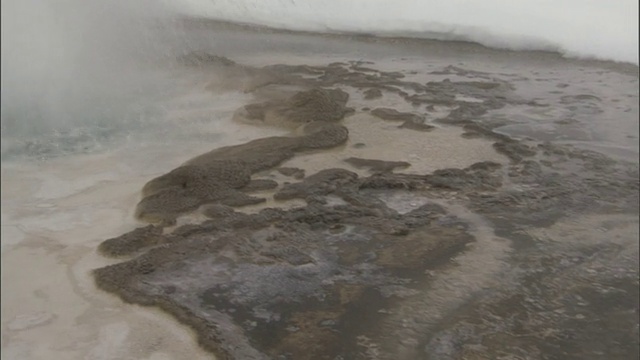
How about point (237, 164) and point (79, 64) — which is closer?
point (237, 164)

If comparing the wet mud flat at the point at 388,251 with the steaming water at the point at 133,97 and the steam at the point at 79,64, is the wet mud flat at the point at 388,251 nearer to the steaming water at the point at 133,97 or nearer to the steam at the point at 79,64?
the steaming water at the point at 133,97

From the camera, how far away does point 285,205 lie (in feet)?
14.6

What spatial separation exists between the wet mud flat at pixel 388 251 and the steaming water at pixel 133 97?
8.2 inches

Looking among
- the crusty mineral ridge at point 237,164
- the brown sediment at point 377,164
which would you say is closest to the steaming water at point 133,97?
the crusty mineral ridge at point 237,164

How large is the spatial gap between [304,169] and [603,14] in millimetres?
6185

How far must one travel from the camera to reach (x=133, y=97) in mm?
6059

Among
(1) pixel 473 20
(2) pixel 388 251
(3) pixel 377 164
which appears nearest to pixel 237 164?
(3) pixel 377 164

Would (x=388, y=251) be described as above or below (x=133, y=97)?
below

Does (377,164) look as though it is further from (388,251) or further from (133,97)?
(133,97)

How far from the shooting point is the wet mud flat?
3238 millimetres

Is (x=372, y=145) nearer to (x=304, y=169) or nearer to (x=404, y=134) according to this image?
(x=404, y=134)

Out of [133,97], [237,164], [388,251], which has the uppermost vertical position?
[133,97]

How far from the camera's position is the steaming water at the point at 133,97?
3.20 meters

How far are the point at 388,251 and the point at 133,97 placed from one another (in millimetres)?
3124
